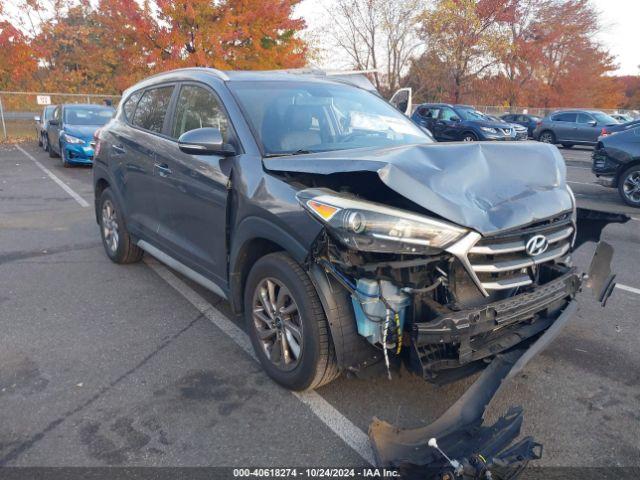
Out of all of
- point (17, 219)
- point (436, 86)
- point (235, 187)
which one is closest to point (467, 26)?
point (436, 86)

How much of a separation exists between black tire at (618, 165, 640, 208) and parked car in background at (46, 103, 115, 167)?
37.6ft

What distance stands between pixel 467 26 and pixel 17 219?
33.9 meters

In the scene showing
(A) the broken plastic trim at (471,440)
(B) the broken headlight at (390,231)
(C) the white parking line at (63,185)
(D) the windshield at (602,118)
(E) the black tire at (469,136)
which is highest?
(D) the windshield at (602,118)

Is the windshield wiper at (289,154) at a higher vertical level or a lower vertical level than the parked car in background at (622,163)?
higher

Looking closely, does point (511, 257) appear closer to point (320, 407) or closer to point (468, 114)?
point (320, 407)

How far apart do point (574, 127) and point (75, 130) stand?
2037 centimetres

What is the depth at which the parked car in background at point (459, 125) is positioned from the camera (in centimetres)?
1997

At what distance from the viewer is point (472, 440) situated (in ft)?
7.69

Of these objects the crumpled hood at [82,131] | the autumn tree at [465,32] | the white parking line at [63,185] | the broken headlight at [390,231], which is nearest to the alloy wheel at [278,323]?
the broken headlight at [390,231]

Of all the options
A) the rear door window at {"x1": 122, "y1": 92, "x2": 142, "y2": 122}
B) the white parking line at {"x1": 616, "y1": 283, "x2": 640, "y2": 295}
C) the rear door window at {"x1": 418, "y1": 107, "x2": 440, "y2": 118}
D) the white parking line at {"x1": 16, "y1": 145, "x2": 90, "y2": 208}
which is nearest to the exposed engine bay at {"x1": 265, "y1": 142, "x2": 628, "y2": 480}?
the white parking line at {"x1": 616, "y1": 283, "x2": 640, "y2": 295}

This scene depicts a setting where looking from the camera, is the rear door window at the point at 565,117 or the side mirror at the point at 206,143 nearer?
the side mirror at the point at 206,143

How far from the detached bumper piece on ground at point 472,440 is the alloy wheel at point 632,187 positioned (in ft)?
26.5

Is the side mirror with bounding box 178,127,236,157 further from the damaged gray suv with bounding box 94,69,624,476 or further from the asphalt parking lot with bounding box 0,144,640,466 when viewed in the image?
the asphalt parking lot with bounding box 0,144,640,466

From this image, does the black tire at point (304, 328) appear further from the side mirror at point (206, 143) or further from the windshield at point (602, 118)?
the windshield at point (602, 118)
